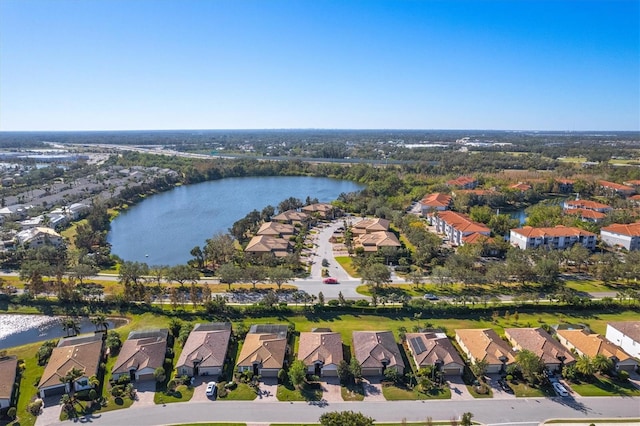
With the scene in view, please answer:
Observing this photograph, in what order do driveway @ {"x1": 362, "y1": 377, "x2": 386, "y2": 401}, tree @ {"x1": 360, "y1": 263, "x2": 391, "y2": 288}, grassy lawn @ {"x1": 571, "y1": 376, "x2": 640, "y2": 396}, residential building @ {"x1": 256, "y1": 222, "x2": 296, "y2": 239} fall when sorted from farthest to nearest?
residential building @ {"x1": 256, "y1": 222, "x2": 296, "y2": 239} < tree @ {"x1": 360, "y1": 263, "x2": 391, "y2": 288} < grassy lawn @ {"x1": 571, "y1": 376, "x2": 640, "y2": 396} < driveway @ {"x1": 362, "y1": 377, "x2": 386, "y2": 401}

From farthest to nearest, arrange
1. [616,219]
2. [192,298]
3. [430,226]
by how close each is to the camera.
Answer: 1. [430,226]
2. [616,219]
3. [192,298]

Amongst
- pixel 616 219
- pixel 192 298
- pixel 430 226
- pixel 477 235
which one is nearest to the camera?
pixel 192 298

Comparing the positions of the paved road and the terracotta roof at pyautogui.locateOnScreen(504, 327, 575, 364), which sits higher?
the terracotta roof at pyautogui.locateOnScreen(504, 327, 575, 364)

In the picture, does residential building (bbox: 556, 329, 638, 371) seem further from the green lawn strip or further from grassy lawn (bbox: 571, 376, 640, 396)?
the green lawn strip

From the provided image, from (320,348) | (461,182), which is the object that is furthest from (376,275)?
(461,182)

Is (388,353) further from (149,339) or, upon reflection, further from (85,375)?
(85,375)

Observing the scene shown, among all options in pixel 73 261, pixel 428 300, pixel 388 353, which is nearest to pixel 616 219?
pixel 428 300

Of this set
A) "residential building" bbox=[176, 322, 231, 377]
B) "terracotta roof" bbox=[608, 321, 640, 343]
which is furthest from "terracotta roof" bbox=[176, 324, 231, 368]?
"terracotta roof" bbox=[608, 321, 640, 343]
